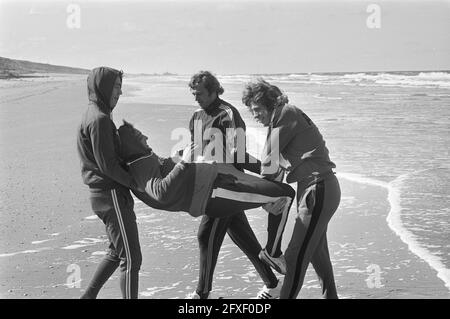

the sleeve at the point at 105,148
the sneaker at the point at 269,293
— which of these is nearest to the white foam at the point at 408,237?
the sneaker at the point at 269,293

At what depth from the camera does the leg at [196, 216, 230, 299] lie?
4.65 m

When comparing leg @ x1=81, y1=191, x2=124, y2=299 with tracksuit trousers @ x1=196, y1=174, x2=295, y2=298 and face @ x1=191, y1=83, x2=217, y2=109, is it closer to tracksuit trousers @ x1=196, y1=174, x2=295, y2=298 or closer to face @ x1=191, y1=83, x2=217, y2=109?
tracksuit trousers @ x1=196, y1=174, x2=295, y2=298

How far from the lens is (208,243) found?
4672mm

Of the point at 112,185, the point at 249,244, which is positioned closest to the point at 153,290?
the point at 249,244

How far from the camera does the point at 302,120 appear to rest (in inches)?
165

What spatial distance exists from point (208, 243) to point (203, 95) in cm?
113

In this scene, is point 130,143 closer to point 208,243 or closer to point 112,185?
Result: point 112,185

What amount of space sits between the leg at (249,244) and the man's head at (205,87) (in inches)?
37.1

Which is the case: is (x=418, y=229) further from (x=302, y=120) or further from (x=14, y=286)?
(x=14, y=286)

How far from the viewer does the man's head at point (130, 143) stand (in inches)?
170

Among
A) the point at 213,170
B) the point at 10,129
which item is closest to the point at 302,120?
the point at 213,170

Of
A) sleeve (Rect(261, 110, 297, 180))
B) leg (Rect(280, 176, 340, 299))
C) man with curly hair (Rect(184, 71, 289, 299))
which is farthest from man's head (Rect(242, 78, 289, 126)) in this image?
leg (Rect(280, 176, 340, 299))

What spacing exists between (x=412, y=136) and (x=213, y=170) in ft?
35.7

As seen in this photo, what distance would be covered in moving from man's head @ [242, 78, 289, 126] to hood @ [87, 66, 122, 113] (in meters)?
0.94
